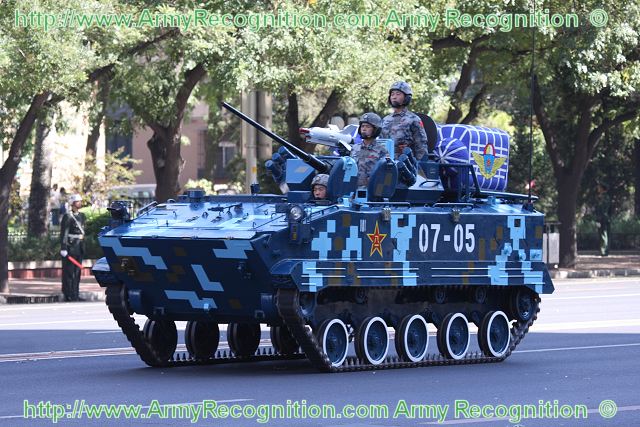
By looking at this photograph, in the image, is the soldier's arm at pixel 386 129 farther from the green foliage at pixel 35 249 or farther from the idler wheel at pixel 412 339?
the green foliage at pixel 35 249

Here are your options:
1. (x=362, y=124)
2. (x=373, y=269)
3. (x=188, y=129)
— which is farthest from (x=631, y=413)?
(x=188, y=129)

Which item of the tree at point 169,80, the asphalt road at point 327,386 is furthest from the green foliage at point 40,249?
the asphalt road at point 327,386

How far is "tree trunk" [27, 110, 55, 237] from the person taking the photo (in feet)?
135

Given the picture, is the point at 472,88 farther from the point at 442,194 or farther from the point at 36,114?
the point at 442,194

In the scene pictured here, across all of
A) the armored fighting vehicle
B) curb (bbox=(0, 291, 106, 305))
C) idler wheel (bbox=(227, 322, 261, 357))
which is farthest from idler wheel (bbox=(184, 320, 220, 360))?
curb (bbox=(0, 291, 106, 305))

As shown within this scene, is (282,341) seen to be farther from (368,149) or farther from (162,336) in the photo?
(368,149)

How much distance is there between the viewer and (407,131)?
17.5 meters

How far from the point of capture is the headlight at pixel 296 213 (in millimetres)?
15188

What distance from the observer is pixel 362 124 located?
17.0m

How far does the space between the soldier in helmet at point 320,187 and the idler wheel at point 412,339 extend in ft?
5.51

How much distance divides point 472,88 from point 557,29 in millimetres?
20690

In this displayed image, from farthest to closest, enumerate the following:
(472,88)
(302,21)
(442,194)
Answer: (472,88), (302,21), (442,194)

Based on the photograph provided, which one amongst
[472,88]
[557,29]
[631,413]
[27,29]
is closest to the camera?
[631,413]

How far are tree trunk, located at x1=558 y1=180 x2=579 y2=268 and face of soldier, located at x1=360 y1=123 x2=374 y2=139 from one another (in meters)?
24.8
